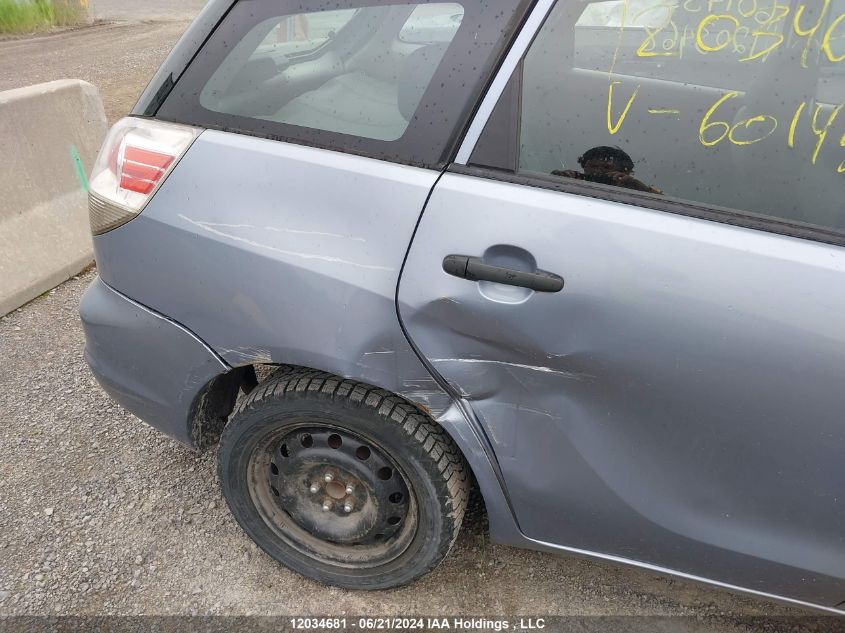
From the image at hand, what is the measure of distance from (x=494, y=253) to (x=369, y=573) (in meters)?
1.08

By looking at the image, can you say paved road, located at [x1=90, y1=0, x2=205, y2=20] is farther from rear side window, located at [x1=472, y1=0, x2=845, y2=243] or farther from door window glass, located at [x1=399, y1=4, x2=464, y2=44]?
rear side window, located at [x1=472, y1=0, x2=845, y2=243]

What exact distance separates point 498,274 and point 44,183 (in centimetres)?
294

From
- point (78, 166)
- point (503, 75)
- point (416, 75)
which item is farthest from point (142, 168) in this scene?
point (78, 166)

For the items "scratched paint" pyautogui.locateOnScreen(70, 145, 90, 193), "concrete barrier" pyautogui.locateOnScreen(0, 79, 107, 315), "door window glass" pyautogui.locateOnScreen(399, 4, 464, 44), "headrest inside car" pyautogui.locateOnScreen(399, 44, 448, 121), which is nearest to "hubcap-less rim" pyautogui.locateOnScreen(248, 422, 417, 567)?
"headrest inside car" pyautogui.locateOnScreen(399, 44, 448, 121)

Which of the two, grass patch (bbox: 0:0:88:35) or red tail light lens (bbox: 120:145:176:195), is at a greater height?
red tail light lens (bbox: 120:145:176:195)

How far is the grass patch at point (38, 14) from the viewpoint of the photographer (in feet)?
35.0

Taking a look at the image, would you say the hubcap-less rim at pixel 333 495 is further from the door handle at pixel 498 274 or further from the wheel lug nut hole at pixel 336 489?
the door handle at pixel 498 274

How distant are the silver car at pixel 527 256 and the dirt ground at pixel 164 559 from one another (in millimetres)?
340

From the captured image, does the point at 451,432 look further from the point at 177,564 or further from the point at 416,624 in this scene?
the point at 177,564

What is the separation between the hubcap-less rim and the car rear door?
1.38 feet

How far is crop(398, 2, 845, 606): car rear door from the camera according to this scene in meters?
1.27

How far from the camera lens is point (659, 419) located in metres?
1.39

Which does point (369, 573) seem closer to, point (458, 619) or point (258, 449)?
point (458, 619)

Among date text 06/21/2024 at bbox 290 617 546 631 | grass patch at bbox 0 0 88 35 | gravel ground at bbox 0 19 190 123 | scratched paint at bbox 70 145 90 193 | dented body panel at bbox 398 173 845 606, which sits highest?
dented body panel at bbox 398 173 845 606
